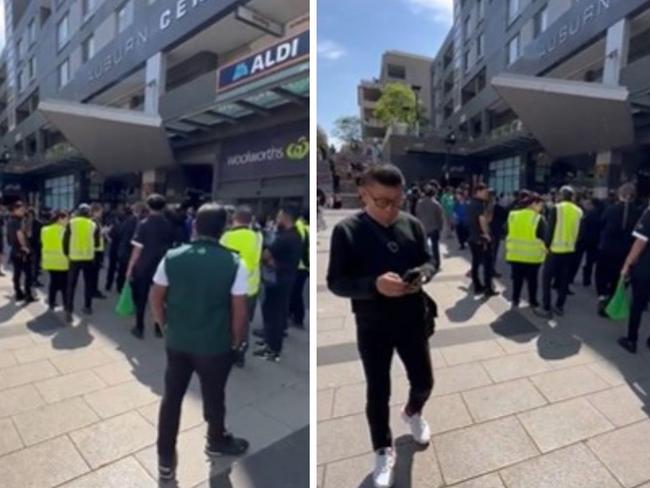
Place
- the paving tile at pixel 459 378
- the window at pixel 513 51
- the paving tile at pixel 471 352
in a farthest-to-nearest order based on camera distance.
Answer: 1. the window at pixel 513 51
2. the paving tile at pixel 471 352
3. the paving tile at pixel 459 378

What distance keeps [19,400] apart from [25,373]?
20.5 inches

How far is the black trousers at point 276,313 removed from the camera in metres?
3.72

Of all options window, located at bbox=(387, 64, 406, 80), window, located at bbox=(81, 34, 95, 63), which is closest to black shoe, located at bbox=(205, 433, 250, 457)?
window, located at bbox=(81, 34, 95, 63)

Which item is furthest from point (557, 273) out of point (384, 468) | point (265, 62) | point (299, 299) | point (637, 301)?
point (265, 62)

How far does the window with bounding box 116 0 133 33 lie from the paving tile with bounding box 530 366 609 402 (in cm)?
1547

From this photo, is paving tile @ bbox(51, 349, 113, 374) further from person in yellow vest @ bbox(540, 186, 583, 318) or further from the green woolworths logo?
the green woolworths logo

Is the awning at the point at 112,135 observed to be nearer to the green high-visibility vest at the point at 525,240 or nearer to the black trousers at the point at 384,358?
the green high-visibility vest at the point at 525,240

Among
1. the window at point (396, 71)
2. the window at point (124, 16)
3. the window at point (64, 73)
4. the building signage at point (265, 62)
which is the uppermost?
the window at point (396, 71)

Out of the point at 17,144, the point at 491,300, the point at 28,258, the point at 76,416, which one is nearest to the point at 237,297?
the point at 76,416

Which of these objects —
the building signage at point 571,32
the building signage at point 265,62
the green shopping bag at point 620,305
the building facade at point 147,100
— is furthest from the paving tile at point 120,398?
the building signage at point 571,32

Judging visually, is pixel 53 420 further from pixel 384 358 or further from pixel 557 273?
pixel 557 273

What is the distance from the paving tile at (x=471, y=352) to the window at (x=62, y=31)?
15.9 metres

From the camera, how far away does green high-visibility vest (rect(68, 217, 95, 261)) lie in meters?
5.17

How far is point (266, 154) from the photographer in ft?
33.9
